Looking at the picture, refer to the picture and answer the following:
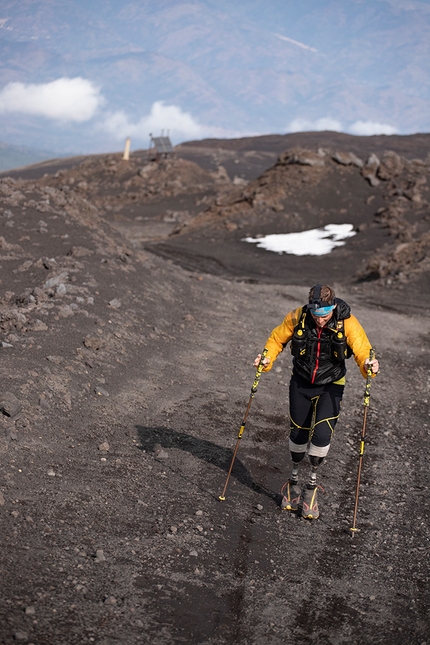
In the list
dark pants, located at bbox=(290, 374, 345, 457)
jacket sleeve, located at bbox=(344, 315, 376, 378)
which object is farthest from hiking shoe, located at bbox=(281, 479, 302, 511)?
jacket sleeve, located at bbox=(344, 315, 376, 378)

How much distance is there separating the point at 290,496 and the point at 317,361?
1595 mm

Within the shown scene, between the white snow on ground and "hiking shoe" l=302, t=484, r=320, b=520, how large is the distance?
26665 mm

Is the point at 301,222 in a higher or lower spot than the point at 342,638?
→ higher

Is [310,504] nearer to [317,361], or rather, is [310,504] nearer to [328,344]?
[317,361]

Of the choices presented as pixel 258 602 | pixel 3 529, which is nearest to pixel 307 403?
pixel 258 602

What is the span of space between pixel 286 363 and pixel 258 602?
8606mm

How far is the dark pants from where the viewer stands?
7172mm

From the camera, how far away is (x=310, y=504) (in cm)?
741

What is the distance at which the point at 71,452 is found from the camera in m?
8.17

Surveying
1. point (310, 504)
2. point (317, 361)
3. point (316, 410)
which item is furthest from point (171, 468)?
point (317, 361)

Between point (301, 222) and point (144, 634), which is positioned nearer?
point (144, 634)

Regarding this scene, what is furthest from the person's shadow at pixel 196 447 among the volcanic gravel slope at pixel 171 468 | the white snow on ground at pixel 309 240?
the white snow on ground at pixel 309 240

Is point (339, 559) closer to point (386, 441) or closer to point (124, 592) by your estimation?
point (124, 592)

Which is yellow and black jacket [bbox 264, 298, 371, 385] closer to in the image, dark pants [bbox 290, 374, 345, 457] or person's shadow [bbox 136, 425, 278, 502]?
dark pants [bbox 290, 374, 345, 457]
